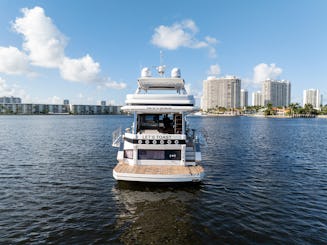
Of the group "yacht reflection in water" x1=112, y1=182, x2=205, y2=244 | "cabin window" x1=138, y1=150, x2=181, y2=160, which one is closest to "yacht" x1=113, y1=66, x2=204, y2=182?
"cabin window" x1=138, y1=150, x2=181, y2=160

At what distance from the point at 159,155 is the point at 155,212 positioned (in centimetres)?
490

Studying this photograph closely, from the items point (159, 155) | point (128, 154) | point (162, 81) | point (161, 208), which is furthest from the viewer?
point (162, 81)

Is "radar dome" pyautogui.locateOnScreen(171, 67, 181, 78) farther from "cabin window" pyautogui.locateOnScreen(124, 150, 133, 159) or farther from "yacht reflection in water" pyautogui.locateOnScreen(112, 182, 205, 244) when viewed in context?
"yacht reflection in water" pyautogui.locateOnScreen(112, 182, 205, 244)

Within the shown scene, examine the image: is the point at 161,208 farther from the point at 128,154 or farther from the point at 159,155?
the point at 128,154

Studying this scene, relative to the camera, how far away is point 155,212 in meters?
11.9

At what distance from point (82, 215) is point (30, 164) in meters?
14.2

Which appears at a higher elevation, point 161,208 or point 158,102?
point 158,102

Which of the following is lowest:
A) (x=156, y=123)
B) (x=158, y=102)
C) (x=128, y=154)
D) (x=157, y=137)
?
(x=128, y=154)

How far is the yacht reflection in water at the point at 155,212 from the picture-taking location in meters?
9.80

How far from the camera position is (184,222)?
36.2ft

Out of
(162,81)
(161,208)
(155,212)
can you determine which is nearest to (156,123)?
(162,81)

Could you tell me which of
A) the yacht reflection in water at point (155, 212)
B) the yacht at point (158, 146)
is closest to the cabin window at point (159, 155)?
the yacht at point (158, 146)

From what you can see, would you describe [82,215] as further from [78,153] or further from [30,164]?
[78,153]

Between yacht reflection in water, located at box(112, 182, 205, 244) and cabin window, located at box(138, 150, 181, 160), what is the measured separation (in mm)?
1884
